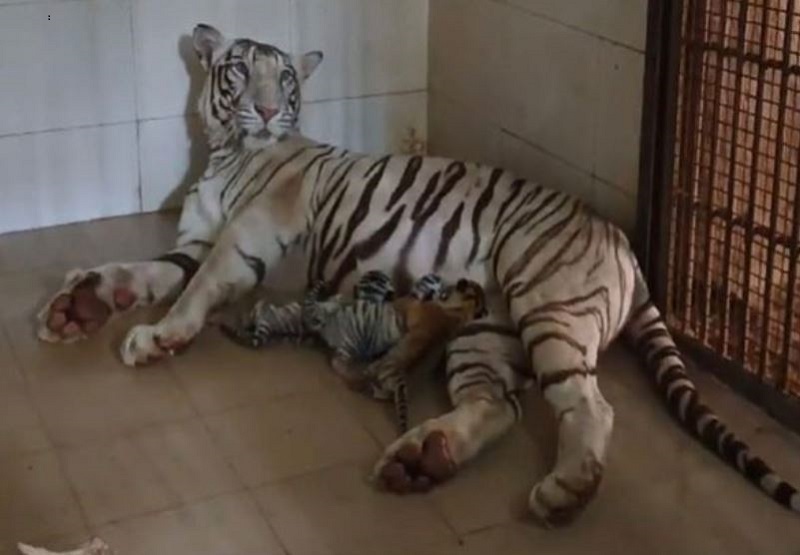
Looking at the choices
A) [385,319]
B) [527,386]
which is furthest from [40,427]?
[527,386]

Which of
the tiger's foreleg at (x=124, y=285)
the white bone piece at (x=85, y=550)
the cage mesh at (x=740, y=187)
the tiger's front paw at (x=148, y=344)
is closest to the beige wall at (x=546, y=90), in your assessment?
the cage mesh at (x=740, y=187)

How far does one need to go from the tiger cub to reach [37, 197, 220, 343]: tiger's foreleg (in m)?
0.27

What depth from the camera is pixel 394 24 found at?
3.63 meters

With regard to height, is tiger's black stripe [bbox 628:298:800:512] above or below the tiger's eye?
below

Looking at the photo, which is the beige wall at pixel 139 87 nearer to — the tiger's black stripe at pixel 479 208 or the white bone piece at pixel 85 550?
the tiger's black stripe at pixel 479 208

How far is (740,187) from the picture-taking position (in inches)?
102

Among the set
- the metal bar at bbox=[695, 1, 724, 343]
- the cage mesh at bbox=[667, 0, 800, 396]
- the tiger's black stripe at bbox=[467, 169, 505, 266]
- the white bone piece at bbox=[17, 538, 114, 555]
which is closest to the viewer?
the white bone piece at bbox=[17, 538, 114, 555]

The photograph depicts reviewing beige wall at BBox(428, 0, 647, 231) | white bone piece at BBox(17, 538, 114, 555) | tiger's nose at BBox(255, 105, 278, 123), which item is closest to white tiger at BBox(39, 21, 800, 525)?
tiger's nose at BBox(255, 105, 278, 123)

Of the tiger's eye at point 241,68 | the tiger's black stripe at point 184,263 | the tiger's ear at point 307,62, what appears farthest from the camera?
the tiger's ear at point 307,62

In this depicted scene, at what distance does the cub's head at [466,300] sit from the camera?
106 inches

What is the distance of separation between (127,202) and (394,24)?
32.2 inches

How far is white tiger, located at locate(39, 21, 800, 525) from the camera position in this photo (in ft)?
7.77

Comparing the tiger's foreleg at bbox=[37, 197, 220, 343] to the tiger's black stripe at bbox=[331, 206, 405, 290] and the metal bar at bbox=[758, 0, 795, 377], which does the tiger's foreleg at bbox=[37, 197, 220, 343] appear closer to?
the tiger's black stripe at bbox=[331, 206, 405, 290]

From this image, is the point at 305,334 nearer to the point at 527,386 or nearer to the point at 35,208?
the point at 527,386
